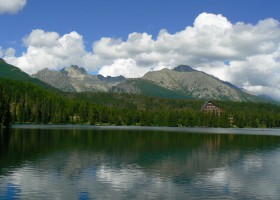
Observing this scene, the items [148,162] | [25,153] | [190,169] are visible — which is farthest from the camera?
[25,153]

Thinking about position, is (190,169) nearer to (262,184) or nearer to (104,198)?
(262,184)

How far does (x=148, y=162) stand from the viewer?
225ft

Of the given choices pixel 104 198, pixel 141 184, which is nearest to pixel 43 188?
pixel 104 198

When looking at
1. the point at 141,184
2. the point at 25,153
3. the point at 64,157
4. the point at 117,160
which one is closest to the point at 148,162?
the point at 117,160

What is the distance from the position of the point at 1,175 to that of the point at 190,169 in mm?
28984

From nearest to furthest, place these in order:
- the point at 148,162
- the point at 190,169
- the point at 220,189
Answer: the point at 220,189, the point at 190,169, the point at 148,162

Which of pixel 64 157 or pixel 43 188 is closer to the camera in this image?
pixel 43 188

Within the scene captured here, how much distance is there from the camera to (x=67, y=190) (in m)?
43.2

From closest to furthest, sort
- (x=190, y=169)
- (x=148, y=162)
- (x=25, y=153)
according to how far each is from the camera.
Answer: (x=190, y=169) < (x=148, y=162) < (x=25, y=153)

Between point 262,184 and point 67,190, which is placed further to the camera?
point 262,184

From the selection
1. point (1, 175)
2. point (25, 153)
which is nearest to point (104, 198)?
point (1, 175)

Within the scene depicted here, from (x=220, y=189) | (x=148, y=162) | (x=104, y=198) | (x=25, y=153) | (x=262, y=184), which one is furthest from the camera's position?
(x=25, y=153)

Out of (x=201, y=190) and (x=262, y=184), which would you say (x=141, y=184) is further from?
(x=262, y=184)

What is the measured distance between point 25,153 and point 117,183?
35.6m
